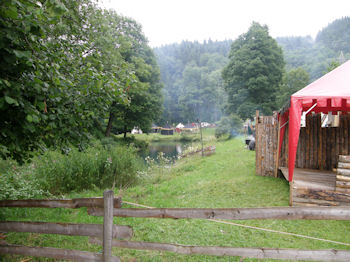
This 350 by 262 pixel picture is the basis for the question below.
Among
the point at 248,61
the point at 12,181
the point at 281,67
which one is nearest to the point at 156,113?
the point at 248,61

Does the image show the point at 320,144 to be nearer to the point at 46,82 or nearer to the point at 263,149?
the point at 263,149

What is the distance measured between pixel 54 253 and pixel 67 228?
1.02ft

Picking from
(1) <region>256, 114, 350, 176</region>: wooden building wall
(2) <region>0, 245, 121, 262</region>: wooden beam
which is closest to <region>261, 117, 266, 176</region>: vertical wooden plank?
(1) <region>256, 114, 350, 176</region>: wooden building wall

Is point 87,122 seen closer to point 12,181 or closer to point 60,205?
point 60,205

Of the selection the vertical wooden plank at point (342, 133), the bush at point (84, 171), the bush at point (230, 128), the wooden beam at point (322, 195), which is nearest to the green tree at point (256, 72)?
the bush at point (230, 128)

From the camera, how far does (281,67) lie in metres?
27.6

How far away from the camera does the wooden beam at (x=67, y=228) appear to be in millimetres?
2473

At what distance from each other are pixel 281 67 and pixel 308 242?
90.9 feet

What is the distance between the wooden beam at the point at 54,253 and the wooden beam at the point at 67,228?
0.59ft

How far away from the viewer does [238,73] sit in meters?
28.0

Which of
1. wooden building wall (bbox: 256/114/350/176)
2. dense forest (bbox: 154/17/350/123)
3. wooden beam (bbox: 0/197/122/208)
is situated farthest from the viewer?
dense forest (bbox: 154/17/350/123)

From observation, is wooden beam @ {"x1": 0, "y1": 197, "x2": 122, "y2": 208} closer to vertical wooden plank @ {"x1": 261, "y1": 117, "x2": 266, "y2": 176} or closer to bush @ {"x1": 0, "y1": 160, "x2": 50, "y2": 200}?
bush @ {"x1": 0, "y1": 160, "x2": 50, "y2": 200}

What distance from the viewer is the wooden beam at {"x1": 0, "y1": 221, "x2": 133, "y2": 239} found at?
97.3 inches

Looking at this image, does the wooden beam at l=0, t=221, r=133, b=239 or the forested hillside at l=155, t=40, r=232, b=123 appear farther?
the forested hillside at l=155, t=40, r=232, b=123
